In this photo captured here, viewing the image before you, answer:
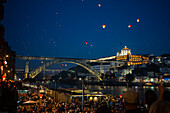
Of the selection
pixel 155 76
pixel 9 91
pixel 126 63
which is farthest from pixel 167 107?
pixel 126 63

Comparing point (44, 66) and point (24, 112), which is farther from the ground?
point (44, 66)

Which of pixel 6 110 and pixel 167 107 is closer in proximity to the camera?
pixel 167 107

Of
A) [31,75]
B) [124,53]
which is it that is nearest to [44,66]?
[31,75]

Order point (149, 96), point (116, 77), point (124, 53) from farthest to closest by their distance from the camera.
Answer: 1. point (124, 53)
2. point (116, 77)
3. point (149, 96)

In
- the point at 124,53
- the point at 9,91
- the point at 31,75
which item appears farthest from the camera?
the point at 124,53

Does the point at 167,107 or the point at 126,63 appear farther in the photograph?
the point at 126,63

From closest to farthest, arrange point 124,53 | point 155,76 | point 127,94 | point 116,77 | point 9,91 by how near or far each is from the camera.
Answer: point 127,94
point 9,91
point 155,76
point 116,77
point 124,53

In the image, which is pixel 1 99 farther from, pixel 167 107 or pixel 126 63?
pixel 126 63

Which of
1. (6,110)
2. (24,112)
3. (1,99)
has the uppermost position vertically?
(1,99)

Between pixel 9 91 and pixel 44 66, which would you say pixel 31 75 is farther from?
pixel 9 91
